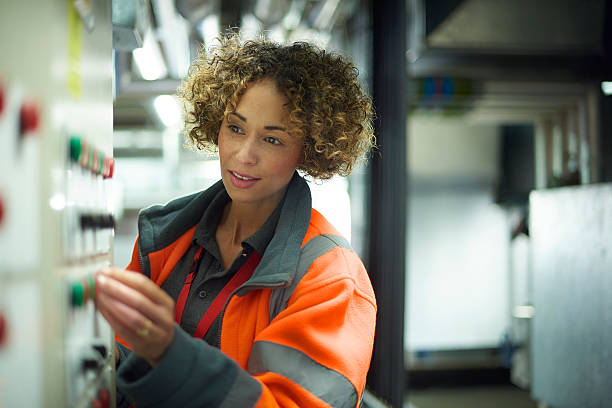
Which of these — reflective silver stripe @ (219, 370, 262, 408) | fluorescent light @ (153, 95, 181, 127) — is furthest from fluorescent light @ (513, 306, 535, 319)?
reflective silver stripe @ (219, 370, 262, 408)

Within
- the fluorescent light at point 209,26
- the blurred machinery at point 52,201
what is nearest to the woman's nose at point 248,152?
the blurred machinery at point 52,201

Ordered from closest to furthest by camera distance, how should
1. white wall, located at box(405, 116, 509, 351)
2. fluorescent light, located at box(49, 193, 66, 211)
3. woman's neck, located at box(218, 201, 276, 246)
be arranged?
fluorescent light, located at box(49, 193, 66, 211) → woman's neck, located at box(218, 201, 276, 246) → white wall, located at box(405, 116, 509, 351)

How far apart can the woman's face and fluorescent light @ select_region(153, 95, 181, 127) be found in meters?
1.53

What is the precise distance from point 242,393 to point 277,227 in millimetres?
334

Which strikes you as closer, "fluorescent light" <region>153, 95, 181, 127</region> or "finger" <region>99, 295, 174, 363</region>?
"finger" <region>99, 295, 174, 363</region>

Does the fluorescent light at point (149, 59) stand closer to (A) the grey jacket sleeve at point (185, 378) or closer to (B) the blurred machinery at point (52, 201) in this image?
(B) the blurred machinery at point (52, 201)

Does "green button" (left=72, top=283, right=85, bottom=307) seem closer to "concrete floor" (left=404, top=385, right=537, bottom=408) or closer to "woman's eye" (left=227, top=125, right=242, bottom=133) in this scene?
"woman's eye" (left=227, top=125, right=242, bottom=133)

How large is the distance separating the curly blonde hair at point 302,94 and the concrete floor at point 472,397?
2705 millimetres

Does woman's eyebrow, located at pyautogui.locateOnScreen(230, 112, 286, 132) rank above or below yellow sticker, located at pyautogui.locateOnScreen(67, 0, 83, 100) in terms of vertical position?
below

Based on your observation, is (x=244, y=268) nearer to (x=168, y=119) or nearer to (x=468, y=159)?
(x=168, y=119)

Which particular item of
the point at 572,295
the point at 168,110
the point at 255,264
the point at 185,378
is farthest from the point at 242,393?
the point at 168,110

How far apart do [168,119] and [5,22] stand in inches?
92.3

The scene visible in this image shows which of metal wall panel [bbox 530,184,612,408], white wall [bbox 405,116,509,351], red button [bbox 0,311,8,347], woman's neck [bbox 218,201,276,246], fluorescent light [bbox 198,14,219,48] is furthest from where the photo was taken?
white wall [bbox 405,116,509,351]

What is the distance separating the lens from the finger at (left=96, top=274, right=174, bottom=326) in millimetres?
639
